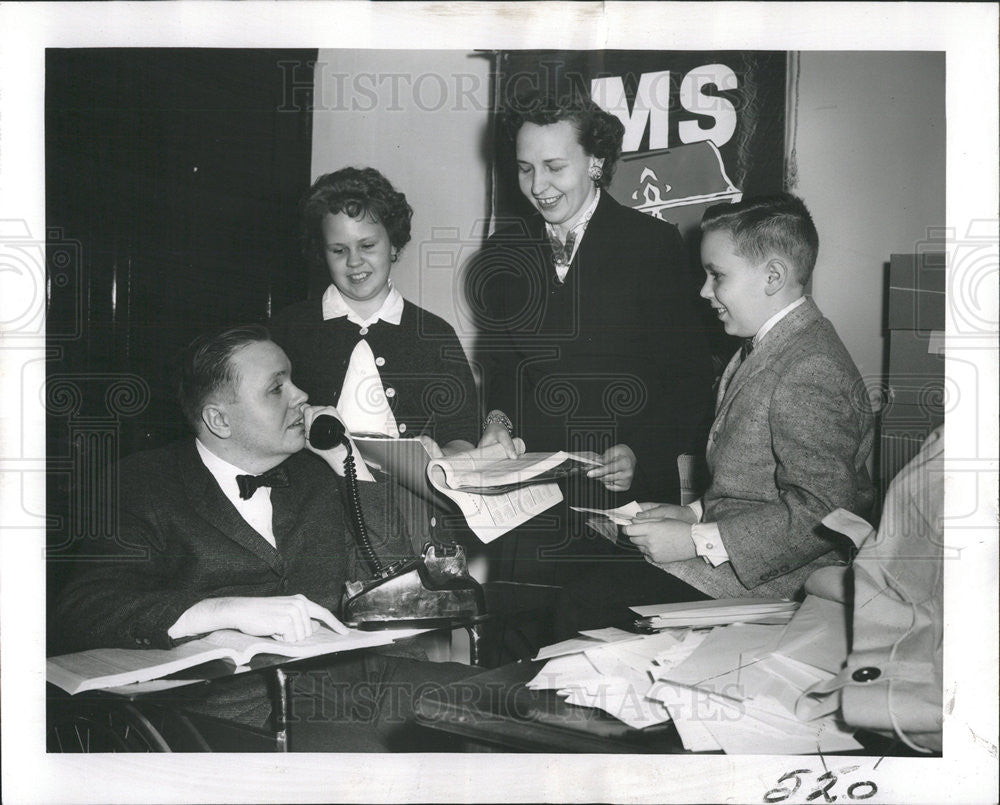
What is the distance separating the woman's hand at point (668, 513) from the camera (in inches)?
77.7

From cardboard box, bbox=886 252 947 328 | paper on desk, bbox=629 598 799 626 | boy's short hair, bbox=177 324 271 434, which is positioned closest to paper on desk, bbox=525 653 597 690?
paper on desk, bbox=629 598 799 626

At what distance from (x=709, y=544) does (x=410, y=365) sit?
0.76 m

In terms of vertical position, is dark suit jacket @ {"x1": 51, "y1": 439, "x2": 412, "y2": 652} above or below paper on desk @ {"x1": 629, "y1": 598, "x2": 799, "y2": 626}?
above

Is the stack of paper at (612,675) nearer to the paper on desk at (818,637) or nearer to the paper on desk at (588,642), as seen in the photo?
the paper on desk at (588,642)

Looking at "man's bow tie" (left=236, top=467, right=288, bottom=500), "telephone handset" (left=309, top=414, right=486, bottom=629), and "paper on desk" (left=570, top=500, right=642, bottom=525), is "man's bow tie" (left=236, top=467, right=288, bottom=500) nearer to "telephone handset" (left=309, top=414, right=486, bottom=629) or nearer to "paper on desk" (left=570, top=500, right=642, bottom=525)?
"telephone handset" (left=309, top=414, right=486, bottom=629)

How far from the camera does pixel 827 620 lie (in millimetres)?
1730

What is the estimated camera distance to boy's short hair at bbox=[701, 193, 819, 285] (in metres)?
1.95

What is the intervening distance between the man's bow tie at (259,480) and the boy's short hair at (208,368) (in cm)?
16

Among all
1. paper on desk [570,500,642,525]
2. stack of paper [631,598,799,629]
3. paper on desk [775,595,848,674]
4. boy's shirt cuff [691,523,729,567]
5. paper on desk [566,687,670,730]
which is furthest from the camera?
paper on desk [570,500,642,525]

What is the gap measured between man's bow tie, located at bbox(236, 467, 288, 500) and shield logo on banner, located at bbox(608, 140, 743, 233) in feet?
3.21

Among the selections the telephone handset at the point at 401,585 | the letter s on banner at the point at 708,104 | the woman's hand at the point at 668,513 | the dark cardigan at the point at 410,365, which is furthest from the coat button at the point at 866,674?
the letter s on banner at the point at 708,104

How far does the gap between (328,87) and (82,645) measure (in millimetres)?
1333

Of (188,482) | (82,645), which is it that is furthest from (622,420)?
(82,645)

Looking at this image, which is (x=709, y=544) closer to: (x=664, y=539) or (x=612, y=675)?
(x=664, y=539)
